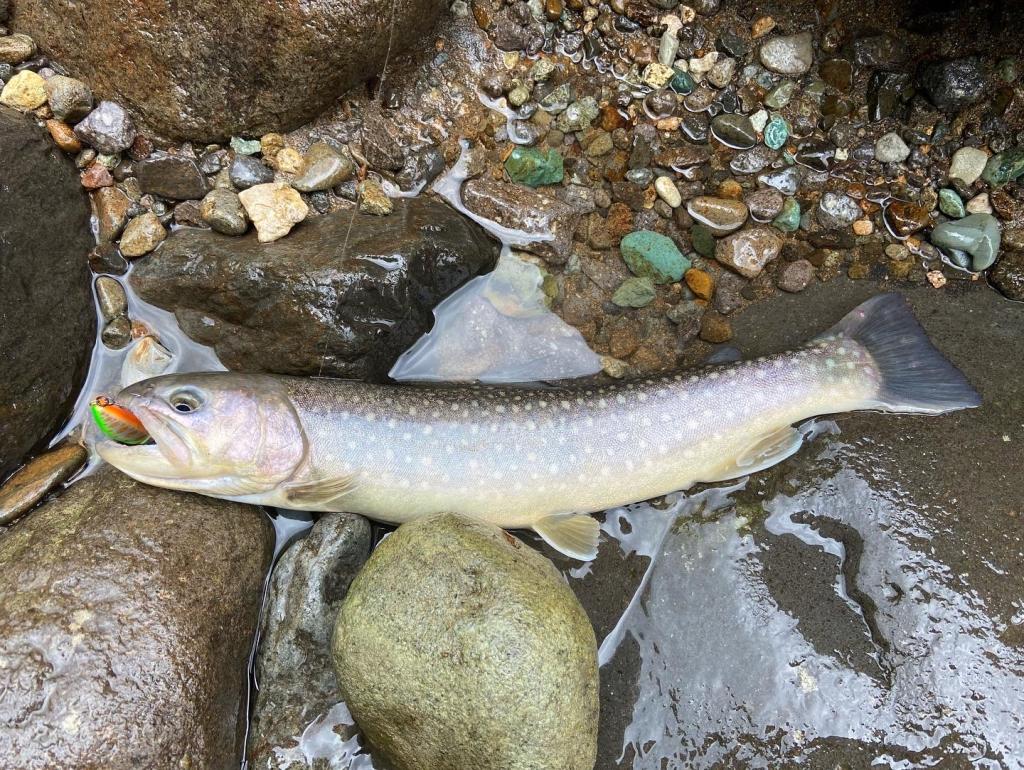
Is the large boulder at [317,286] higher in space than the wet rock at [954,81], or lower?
lower

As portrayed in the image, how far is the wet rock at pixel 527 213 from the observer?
3988mm

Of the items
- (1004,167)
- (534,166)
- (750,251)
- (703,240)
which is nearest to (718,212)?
(703,240)

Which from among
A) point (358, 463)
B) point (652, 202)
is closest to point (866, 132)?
point (652, 202)

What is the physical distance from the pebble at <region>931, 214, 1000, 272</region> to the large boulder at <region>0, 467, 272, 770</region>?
429cm

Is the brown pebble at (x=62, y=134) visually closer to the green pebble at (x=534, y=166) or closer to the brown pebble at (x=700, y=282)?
the green pebble at (x=534, y=166)

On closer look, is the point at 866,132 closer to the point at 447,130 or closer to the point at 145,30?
the point at 447,130

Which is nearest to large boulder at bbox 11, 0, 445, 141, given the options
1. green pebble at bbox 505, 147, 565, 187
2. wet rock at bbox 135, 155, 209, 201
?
A: wet rock at bbox 135, 155, 209, 201

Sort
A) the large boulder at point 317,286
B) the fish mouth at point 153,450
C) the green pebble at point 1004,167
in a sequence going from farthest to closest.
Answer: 1. the green pebble at point 1004,167
2. the large boulder at point 317,286
3. the fish mouth at point 153,450

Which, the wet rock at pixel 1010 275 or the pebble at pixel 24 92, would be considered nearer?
the pebble at pixel 24 92

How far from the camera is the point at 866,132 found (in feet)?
13.2

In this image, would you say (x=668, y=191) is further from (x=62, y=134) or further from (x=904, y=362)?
(x=62, y=134)

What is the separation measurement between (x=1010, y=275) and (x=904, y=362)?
967 mm

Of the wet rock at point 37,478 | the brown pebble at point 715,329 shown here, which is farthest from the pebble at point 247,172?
the brown pebble at point 715,329

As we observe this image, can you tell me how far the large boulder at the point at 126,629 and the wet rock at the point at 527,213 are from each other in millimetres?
2219
